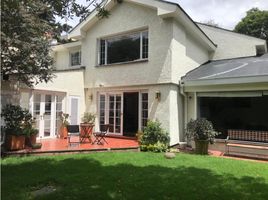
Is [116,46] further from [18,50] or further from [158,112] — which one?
[18,50]

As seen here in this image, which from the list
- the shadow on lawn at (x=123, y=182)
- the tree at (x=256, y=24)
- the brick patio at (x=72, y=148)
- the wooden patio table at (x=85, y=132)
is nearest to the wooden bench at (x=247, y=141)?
the shadow on lawn at (x=123, y=182)

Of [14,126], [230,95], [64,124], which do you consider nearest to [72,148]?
[14,126]

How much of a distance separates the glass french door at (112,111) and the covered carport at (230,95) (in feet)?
13.7

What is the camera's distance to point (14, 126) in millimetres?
12008

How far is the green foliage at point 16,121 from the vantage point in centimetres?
1192

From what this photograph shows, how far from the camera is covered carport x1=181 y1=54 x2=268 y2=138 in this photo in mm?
13312

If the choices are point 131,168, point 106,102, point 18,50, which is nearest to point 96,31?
point 106,102

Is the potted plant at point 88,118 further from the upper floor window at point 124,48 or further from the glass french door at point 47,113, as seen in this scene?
the upper floor window at point 124,48

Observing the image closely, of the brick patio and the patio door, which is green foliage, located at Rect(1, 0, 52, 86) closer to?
the brick patio

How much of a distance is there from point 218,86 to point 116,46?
7079 mm

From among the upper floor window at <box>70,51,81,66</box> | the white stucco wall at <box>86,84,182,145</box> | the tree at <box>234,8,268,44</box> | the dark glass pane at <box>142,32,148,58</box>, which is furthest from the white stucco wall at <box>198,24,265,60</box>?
the tree at <box>234,8,268,44</box>

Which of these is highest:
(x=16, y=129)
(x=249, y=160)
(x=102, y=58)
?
(x=102, y=58)

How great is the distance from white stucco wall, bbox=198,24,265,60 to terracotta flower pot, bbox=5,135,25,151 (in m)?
14.2

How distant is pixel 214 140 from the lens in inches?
547
